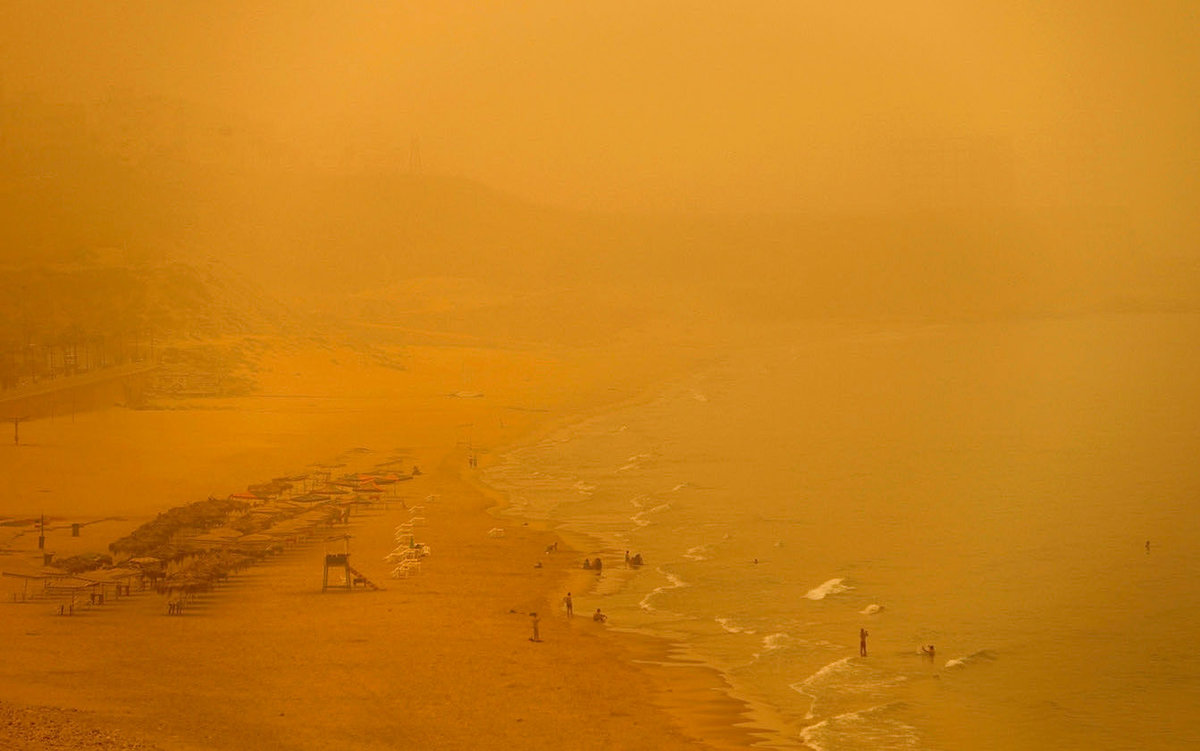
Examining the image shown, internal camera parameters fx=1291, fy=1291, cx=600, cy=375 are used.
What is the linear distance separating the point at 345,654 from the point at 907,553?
52.0ft

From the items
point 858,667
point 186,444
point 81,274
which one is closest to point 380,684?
point 858,667

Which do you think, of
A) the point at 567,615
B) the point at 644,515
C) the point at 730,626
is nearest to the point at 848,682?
the point at 730,626

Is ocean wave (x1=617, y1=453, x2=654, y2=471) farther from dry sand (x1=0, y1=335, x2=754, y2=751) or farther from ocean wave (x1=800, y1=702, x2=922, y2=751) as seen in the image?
ocean wave (x1=800, y1=702, x2=922, y2=751)

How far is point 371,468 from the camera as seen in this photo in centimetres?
4284

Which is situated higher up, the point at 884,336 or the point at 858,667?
the point at 884,336

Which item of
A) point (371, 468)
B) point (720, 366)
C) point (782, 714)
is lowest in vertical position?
point (782, 714)

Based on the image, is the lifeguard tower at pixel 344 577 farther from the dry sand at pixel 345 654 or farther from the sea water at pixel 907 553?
the sea water at pixel 907 553

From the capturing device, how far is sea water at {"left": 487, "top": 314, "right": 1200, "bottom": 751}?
64.3 feet

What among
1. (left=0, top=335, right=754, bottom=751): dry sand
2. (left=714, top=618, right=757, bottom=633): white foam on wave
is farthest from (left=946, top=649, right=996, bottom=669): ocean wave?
(left=0, top=335, right=754, bottom=751): dry sand

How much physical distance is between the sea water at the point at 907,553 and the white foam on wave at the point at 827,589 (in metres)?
0.08

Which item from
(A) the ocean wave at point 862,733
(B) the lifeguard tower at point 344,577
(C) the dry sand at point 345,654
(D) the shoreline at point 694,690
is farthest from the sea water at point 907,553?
(B) the lifeguard tower at point 344,577

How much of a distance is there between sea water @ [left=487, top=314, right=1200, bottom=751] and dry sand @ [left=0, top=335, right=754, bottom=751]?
1475 millimetres

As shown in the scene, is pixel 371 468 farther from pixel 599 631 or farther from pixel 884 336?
pixel 884 336

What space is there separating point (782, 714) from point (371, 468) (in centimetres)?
2635
